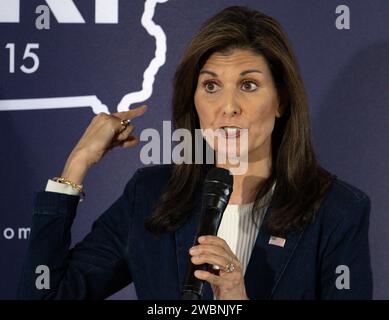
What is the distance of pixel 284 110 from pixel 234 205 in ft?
0.78

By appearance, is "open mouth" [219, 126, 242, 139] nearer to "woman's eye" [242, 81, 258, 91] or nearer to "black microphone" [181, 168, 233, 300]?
"woman's eye" [242, 81, 258, 91]

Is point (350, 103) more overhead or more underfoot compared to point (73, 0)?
more underfoot

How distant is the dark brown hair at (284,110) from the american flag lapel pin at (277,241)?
61 mm

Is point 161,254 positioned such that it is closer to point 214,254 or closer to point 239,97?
point 239,97

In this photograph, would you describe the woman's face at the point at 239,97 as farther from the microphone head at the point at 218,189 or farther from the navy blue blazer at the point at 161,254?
the microphone head at the point at 218,189

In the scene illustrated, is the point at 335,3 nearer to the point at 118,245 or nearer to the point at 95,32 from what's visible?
the point at 95,32

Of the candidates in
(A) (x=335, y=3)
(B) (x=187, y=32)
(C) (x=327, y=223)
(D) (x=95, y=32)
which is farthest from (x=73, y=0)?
(C) (x=327, y=223)

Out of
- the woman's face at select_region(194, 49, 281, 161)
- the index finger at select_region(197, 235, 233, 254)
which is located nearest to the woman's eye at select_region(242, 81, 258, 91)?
the woman's face at select_region(194, 49, 281, 161)

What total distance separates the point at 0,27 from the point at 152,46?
0.39 metres

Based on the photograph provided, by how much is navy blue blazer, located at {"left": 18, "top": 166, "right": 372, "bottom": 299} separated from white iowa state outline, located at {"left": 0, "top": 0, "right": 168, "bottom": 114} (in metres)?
0.32

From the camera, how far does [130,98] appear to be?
2.25 meters

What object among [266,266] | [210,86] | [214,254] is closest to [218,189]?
[214,254]
